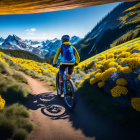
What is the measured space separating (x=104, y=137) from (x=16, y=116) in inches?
108

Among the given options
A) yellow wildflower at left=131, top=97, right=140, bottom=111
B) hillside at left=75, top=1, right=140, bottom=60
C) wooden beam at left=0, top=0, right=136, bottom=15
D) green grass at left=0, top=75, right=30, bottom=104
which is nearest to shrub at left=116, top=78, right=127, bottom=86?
yellow wildflower at left=131, top=97, right=140, bottom=111

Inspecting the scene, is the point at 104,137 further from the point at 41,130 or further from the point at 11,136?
the point at 11,136

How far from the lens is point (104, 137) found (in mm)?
2623

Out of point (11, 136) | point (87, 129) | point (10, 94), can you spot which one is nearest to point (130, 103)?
point (87, 129)

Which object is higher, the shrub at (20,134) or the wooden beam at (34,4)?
the wooden beam at (34,4)

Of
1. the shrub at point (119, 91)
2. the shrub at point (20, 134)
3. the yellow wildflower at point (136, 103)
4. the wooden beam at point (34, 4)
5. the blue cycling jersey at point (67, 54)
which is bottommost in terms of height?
the shrub at point (20, 134)

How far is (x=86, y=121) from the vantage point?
11.0ft

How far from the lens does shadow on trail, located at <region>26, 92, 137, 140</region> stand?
268 cm

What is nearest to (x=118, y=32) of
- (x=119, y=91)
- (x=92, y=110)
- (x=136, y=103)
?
(x=119, y=91)

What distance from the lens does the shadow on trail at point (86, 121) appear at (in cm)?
268

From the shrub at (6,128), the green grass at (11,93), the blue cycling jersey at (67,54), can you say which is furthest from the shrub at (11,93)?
the blue cycling jersey at (67,54)

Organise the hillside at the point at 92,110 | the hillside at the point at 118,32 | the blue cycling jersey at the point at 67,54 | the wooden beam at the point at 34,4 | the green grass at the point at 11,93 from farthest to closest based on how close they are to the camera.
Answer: the hillside at the point at 118,32 < the blue cycling jersey at the point at 67,54 < the green grass at the point at 11,93 < the wooden beam at the point at 34,4 < the hillside at the point at 92,110

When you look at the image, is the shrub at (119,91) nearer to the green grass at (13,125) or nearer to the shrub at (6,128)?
the green grass at (13,125)

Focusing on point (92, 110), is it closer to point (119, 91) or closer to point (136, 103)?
point (119, 91)
